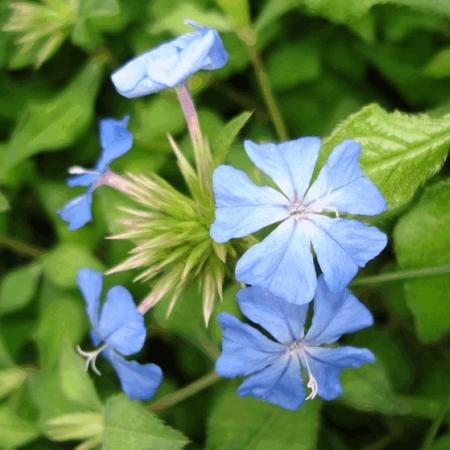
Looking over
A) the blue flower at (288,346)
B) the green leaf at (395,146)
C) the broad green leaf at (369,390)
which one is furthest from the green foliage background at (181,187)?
the blue flower at (288,346)

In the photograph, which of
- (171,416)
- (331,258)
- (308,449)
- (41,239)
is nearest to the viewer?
(331,258)

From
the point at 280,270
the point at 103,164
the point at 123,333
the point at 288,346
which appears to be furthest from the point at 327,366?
the point at 103,164

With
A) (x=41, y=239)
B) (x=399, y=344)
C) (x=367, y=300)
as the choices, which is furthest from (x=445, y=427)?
(x=41, y=239)

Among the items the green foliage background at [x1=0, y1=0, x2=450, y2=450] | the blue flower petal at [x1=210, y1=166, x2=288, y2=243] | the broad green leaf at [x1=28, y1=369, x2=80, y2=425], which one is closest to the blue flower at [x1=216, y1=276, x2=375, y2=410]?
the blue flower petal at [x1=210, y1=166, x2=288, y2=243]

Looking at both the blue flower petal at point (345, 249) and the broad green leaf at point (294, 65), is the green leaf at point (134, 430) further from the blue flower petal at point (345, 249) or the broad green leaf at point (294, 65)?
the broad green leaf at point (294, 65)

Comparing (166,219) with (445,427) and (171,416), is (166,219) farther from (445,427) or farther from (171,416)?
(445,427)

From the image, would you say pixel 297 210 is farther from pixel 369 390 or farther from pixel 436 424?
pixel 436 424
